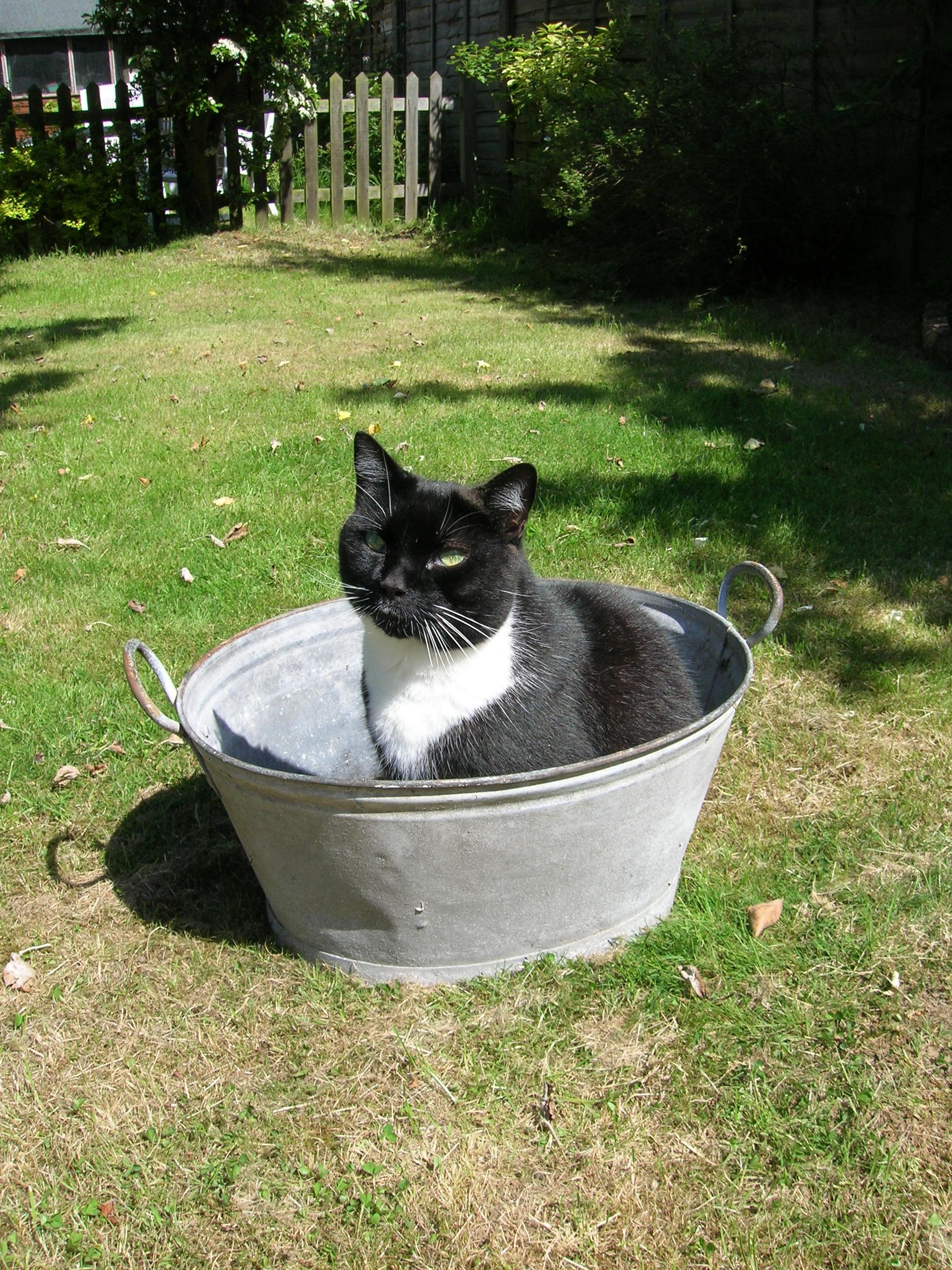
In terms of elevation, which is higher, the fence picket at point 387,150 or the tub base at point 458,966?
the fence picket at point 387,150

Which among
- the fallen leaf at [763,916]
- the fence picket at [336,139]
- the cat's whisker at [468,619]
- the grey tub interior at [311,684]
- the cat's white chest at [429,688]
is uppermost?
the fence picket at [336,139]

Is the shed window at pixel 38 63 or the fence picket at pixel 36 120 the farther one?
the shed window at pixel 38 63

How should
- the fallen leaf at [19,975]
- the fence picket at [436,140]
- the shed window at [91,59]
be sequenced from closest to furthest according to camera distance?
the fallen leaf at [19,975], the fence picket at [436,140], the shed window at [91,59]

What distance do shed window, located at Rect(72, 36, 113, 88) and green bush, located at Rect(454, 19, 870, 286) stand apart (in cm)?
1466

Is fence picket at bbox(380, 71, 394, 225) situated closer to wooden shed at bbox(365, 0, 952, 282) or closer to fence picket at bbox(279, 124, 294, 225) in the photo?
fence picket at bbox(279, 124, 294, 225)

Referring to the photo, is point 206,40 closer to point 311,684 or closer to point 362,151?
point 362,151

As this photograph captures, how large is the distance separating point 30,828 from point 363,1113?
134 cm

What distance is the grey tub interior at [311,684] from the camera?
2.49 metres

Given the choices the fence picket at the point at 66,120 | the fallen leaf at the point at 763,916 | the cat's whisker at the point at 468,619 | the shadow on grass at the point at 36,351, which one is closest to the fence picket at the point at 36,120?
the fence picket at the point at 66,120

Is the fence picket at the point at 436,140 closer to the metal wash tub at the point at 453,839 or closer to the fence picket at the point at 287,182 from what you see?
the fence picket at the point at 287,182

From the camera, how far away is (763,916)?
7.99ft

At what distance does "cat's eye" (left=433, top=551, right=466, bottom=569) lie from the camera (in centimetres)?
215

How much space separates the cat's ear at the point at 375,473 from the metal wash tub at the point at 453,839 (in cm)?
54

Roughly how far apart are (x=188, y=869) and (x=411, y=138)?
10.8 meters
